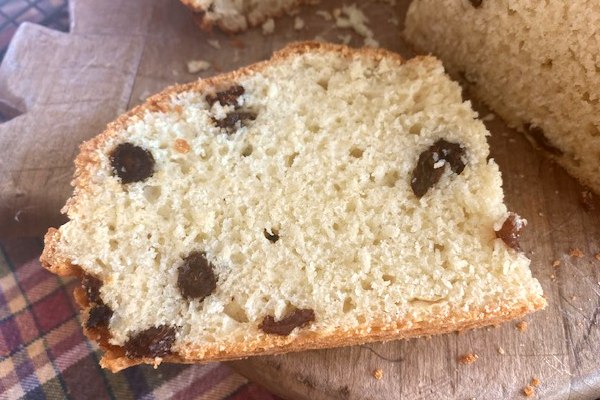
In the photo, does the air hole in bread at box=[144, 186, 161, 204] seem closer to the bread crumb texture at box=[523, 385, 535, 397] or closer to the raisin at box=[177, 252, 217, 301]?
the raisin at box=[177, 252, 217, 301]

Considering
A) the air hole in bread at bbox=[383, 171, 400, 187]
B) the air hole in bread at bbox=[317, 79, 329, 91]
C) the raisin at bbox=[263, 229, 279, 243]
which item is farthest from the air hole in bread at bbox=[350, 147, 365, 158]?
the raisin at bbox=[263, 229, 279, 243]

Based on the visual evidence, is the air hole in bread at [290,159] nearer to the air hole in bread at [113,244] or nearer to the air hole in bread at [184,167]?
the air hole in bread at [184,167]

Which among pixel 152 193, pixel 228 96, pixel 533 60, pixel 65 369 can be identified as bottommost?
pixel 65 369

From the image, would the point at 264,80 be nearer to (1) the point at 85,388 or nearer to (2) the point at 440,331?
(2) the point at 440,331

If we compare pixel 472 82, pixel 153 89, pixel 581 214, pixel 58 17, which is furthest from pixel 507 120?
pixel 58 17

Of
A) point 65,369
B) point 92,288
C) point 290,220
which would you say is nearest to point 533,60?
point 290,220

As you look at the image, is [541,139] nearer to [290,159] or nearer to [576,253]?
[576,253]
